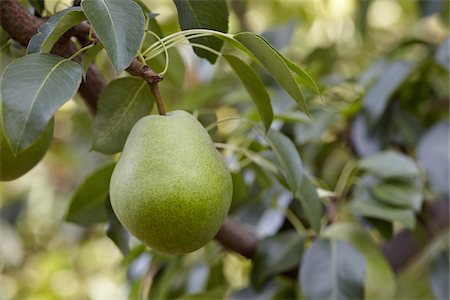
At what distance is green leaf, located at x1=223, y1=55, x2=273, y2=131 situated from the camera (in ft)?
1.85

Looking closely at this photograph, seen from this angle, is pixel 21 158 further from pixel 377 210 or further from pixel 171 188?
pixel 377 210

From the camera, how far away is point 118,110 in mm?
576

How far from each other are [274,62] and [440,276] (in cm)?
48

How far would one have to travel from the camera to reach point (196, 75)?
4.73 ft

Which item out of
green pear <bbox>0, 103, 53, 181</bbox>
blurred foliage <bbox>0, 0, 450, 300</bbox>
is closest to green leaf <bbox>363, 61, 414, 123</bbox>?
blurred foliage <bbox>0, 0, 450, 300</bbox>

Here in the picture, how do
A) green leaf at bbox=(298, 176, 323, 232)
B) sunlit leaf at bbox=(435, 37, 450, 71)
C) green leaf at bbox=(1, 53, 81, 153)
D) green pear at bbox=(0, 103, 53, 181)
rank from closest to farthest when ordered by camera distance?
green leaf at bbox=(1, 53, 81, 153) → green pear at bbox=(0, 103, 53, 181) → green leaf at bbox=(298, 176, 323, 232) → sunlit leaf at bbox=(435, 37, 450, 71)

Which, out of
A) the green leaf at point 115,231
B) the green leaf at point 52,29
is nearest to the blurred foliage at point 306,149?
the green leaf at point 115,231

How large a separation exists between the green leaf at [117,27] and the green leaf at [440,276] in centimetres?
53

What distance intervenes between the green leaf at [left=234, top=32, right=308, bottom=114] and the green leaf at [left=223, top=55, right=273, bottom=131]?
0.06 m

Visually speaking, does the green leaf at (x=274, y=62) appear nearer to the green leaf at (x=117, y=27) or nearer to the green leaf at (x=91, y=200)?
the green leaf at (x=117, y=27)

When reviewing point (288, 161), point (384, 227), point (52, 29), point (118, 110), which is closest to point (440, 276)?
point (384, 227)

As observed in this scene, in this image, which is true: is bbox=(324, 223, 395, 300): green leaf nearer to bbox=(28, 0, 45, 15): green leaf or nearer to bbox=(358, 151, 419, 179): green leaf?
bbox=(358, 151, 419, 179): green leaf


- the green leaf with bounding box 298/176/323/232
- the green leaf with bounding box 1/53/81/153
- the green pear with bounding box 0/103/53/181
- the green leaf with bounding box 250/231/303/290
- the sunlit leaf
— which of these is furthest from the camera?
the sunlit leaf

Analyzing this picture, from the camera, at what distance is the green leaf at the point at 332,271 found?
71cm
